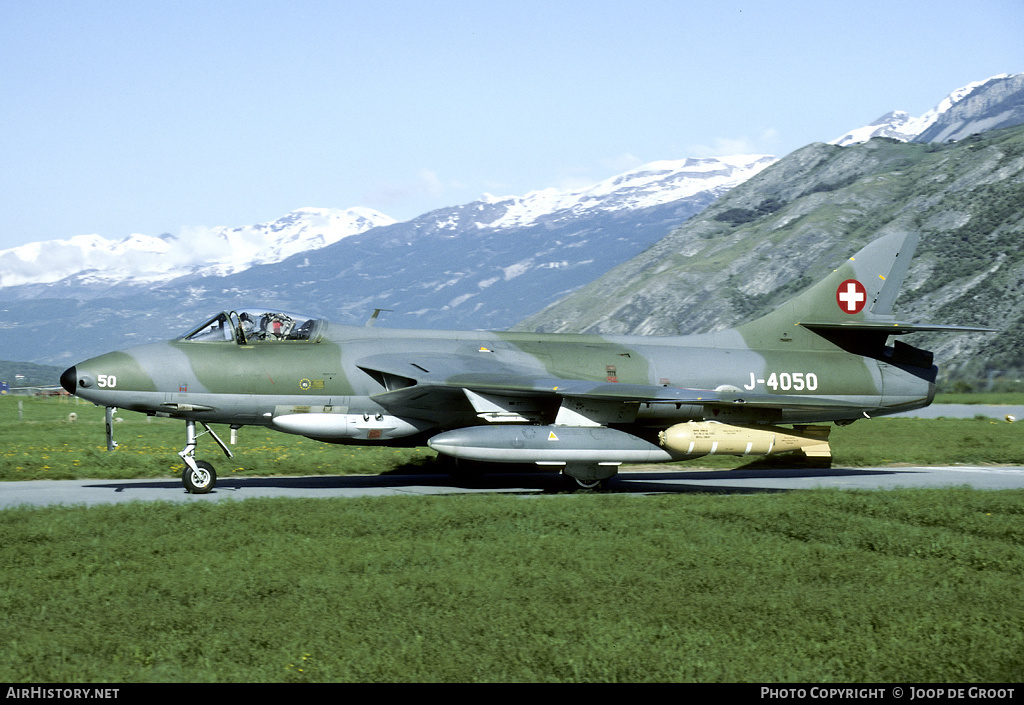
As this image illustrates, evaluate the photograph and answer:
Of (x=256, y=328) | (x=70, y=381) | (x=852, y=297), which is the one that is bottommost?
(x=70, y=381)

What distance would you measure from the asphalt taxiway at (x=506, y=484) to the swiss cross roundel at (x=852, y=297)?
3.49 m

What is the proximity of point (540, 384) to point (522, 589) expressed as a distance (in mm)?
8274

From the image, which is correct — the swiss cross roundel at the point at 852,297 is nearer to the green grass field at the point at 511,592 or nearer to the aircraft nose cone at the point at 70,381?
the green grass field at the point at 511,592

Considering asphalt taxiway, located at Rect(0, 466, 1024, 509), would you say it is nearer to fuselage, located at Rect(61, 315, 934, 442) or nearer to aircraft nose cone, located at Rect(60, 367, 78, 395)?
fuselage, located at Rect(61, 315, 934, 442)

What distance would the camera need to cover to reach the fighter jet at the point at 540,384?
15.6 meters

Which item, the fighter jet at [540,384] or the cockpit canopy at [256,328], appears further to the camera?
the cockpit canopy at [256,328]

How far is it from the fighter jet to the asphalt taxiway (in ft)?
2.75

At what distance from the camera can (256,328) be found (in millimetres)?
16734

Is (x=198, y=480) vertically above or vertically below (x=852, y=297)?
below

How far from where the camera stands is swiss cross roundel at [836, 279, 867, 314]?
19328 millimetres

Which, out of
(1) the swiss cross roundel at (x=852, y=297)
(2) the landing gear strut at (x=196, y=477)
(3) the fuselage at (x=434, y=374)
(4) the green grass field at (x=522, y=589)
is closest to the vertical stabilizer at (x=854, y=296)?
(1) the swiss cross roundel at (x=852, y=297)

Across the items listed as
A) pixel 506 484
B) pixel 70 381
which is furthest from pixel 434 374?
pixel 70 381

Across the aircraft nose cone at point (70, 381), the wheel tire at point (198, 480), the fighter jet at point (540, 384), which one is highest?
the aircraft nose cone at point (70, 381)

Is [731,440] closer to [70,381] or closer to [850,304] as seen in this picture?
[850,304]
